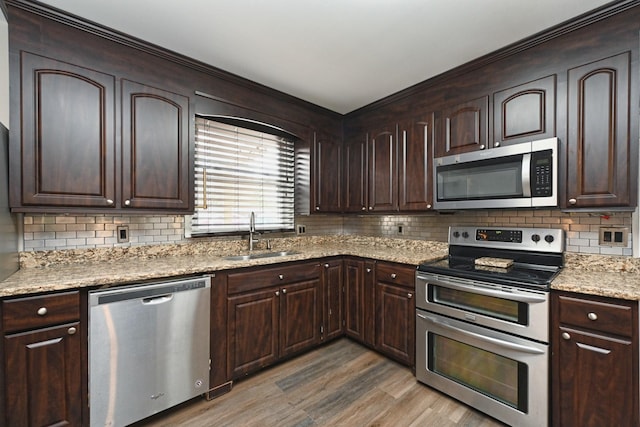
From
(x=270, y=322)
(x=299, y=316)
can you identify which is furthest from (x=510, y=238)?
(x=270, y=322)

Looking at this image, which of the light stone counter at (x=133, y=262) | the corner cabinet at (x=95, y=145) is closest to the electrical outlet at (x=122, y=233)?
Result: the light stone counter at (x=133, y=262)

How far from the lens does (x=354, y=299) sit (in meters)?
2.75

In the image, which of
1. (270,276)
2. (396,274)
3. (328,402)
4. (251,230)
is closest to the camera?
(328,402)

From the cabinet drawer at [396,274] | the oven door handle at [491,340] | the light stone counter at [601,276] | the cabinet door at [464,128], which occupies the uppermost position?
the cabinet door at [464,128]

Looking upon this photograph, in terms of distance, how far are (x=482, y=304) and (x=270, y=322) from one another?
5.09 ft

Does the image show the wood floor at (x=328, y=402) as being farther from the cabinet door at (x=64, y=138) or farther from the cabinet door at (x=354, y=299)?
the cabinet door at (x=64, y=138)

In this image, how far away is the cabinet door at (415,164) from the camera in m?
2.55

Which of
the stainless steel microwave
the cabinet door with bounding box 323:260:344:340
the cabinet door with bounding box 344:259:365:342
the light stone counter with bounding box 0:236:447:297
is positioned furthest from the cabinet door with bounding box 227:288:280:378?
the stainless steel microwave

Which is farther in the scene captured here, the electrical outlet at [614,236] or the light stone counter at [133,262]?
the electrical outlet at [614,236]

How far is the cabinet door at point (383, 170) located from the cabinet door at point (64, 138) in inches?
88.5

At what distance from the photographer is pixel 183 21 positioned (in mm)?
1775

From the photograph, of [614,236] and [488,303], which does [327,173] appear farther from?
[614,236]

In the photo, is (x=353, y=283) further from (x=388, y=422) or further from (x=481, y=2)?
(x=481, y=2)

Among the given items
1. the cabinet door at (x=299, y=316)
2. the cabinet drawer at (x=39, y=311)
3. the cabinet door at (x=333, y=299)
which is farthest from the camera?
the cabinet door at (x=333, y=299)
